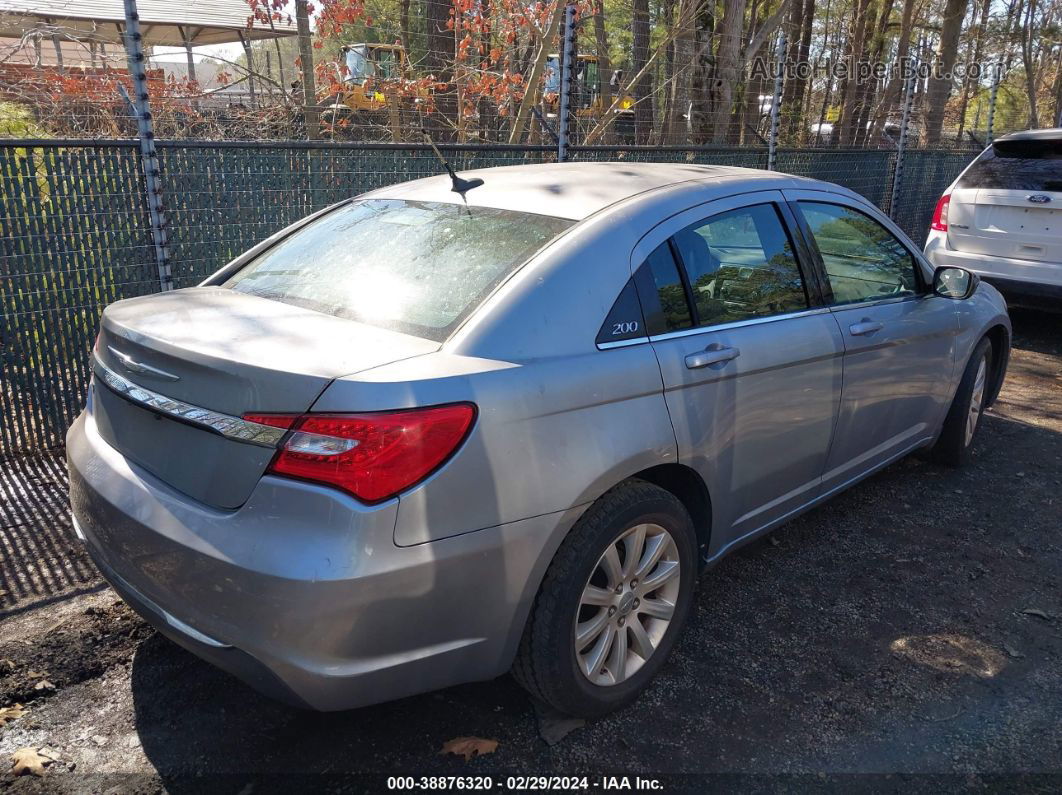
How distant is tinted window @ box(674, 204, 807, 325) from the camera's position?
305 centimetres

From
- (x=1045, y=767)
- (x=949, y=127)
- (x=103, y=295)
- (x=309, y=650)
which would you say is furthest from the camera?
(x=949, y=127)

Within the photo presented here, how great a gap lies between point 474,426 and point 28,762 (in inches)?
66.7

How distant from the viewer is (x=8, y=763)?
2.54 m

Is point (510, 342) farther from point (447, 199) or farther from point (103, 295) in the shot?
point (103, 295)

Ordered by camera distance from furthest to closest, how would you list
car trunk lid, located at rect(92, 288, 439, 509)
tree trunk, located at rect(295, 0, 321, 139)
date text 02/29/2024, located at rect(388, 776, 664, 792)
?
tree trunk, located at rect(295, 0, 321, 139)
date text 02/29/2024, located at rect(388, 776, 664, 792)
car trunk lid, located at rect(92, 288, 439, 509)

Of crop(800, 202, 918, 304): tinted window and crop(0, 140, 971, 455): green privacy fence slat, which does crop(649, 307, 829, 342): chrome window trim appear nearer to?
crop(800, 202, 918, 304): tinted window

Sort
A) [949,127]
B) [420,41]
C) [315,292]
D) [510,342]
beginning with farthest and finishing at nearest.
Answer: [949,127], [420,41], [315,292], [510,342]

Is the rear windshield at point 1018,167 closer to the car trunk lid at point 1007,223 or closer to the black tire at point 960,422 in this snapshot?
the car trunk lid at point 1007,223

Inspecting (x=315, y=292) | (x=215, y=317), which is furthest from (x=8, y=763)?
(x=315, y=292)

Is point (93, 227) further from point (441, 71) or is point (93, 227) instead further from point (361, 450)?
point (441, 71)

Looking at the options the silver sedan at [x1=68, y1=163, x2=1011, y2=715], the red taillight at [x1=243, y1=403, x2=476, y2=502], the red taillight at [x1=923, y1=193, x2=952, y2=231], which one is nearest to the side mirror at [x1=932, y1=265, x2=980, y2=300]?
the silver sedan at [x1=68, y1=163, x2=1011, y2=715]

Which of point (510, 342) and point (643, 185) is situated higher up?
point (643, 185)

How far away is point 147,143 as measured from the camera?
4703 millimetres

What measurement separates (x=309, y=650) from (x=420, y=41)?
365 inches
